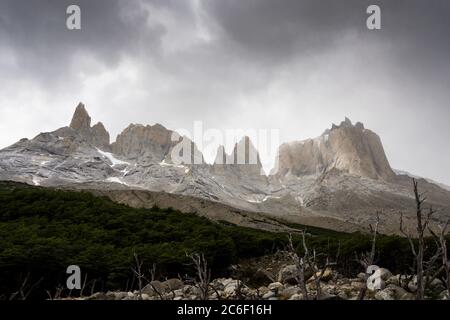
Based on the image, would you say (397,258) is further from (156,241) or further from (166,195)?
(166,195)

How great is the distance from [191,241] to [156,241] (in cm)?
358
